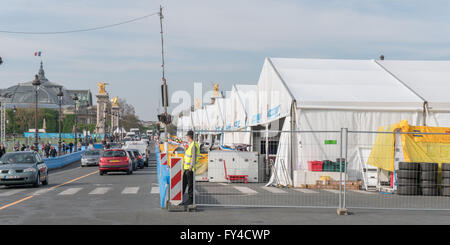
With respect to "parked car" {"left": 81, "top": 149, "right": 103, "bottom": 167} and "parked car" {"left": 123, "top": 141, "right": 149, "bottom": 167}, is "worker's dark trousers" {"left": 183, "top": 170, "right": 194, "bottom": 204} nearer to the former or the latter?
"parked car" {"left": 123, "top": 141, "right": 149, "bottom": 167}

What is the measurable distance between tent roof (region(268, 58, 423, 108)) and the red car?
10.2 metres

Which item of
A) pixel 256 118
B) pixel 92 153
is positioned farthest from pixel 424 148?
pixel 92 153

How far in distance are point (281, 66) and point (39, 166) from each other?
12318 mm

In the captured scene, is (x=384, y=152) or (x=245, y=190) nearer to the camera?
(x=245, y=190)

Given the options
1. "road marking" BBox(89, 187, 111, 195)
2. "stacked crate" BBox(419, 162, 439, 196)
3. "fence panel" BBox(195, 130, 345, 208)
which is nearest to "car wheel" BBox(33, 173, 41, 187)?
"road marking" BBox(89, 187, 111, 195)

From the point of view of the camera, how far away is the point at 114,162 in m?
32.4

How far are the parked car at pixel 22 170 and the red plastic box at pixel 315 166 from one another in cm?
1054

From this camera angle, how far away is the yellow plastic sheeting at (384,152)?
66.9 feet

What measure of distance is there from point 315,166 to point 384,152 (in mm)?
2547

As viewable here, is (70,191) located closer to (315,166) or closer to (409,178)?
(315,166)

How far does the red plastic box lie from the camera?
21552 millimetres

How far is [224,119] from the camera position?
53375 mm

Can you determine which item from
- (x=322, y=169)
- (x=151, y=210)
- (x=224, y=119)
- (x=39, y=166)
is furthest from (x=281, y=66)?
(x=224, y=119)
